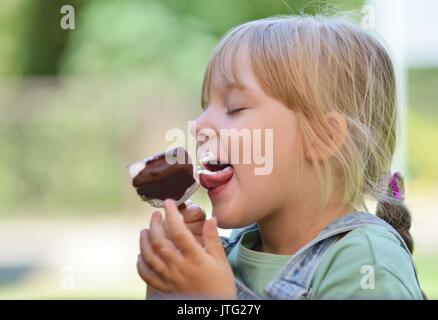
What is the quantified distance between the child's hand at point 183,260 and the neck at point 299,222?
6.4 inches

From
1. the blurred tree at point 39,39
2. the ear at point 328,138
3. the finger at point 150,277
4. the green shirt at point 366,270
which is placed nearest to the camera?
the green shirt at point 366,270

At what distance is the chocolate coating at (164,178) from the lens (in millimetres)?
1116

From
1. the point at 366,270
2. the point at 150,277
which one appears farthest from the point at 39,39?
the point at 366,270

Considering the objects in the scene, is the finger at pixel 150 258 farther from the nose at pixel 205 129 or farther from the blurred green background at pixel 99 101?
the blurred green background at pixel 99 101

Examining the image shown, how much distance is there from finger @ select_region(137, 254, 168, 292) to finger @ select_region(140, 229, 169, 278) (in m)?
0.01

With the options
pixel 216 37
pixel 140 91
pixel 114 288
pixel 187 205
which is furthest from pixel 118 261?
pixel 187 205

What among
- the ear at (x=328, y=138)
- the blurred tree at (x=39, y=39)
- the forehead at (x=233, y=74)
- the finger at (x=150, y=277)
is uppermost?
the blurred tree at (x=39, y=39)

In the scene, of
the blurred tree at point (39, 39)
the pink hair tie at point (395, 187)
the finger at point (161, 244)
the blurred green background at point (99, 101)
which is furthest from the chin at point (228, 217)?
the blurred tree at point (39, 39)

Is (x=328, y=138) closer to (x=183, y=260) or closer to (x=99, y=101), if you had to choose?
(x=183, y=260)

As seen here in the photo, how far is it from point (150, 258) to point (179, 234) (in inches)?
2.9

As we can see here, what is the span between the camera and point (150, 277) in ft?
3.52

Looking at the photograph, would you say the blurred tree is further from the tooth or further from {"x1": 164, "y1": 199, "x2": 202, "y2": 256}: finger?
{"x1": 164, "y1": 199, "x2": 202, "y2": 256}: finger

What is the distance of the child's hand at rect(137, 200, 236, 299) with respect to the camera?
1.01 m

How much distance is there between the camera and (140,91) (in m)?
5.53
